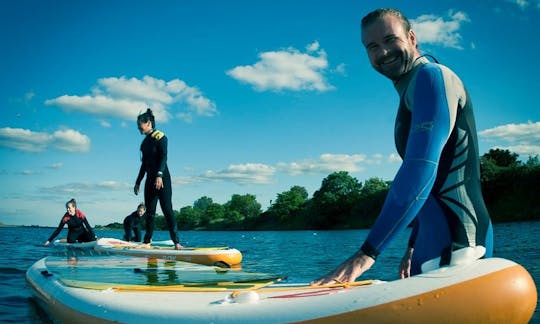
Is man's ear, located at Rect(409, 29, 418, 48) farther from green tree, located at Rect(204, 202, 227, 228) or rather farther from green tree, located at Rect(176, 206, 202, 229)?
green tree, located at Rect(176, 206, 202, 229)

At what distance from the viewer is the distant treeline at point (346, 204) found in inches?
1750

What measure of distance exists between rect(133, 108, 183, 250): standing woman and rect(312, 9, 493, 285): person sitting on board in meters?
6.63

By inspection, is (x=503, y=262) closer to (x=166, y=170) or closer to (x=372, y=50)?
(x=372, y=50)

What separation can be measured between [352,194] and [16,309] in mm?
69011

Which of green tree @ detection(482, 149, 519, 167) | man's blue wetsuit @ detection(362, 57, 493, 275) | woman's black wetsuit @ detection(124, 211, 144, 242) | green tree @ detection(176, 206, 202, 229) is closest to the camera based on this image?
man's blue wetsuit @ detection(362, 57, 493, 275)

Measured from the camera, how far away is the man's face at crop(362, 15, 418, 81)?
2104mm

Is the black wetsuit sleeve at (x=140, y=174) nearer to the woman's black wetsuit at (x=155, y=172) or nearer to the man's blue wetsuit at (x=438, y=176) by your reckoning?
the woman's black wetsuit at (x=155, y=172)

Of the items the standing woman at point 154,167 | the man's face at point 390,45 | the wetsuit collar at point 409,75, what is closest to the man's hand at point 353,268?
the wetsuit collar at point 409,75

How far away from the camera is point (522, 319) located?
5.61 ft

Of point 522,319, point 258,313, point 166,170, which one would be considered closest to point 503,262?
point 522,319

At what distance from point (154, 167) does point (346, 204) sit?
6459 centimetres

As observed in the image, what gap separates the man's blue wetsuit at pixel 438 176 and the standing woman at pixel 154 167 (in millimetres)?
6805

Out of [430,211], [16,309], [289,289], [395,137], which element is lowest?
[16,309]

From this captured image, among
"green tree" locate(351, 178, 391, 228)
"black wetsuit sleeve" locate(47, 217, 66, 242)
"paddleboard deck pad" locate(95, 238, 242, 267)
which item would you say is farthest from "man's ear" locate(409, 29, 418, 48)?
"green tree" locate(351, 178, 391, 228)
